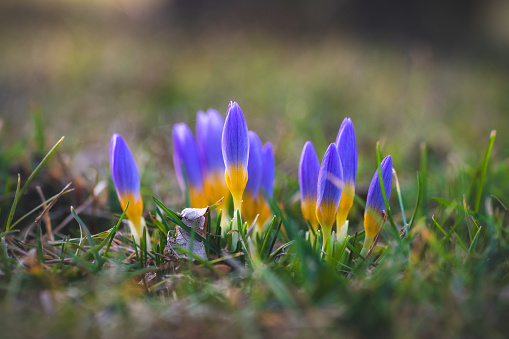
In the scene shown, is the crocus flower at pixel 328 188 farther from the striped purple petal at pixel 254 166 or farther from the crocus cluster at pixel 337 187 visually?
the striped purple petal at pixel 254 166

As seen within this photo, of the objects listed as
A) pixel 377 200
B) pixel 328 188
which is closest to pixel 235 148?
pixel 328 188

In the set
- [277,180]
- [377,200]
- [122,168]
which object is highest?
[122,168]

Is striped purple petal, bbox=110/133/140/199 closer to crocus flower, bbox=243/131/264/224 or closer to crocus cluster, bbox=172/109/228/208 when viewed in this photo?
crocus cluster, bbox=172/109/228/208

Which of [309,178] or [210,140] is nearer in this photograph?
[309,178]

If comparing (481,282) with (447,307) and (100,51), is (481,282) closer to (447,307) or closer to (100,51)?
(447,307)

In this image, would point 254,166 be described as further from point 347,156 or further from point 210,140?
point 347,156

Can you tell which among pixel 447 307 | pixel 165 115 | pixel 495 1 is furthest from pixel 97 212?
pixel 495 1

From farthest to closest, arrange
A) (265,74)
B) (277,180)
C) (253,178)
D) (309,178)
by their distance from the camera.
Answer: (265,74) < (277,180) < (253,178) < (309,178)
